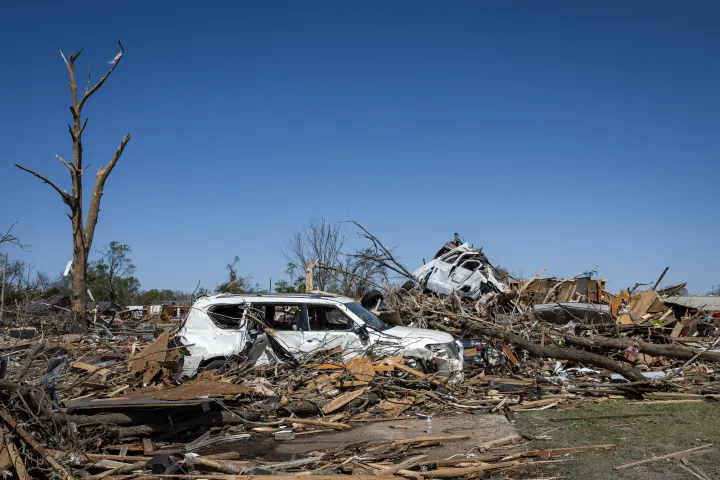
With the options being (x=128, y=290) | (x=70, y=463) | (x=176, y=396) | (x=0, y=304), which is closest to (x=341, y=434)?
(x=176, y=396)

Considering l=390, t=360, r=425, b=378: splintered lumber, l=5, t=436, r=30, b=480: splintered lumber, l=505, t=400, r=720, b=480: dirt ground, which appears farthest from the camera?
l=390, t=360, r=425, b=378: splintered lumber

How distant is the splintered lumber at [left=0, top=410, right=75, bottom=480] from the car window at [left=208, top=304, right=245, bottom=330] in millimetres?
4642

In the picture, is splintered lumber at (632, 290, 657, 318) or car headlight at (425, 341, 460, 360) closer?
car headlight at (425, 341, 460, 360)

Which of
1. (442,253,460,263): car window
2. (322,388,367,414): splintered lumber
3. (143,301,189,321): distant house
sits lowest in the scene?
(322,388,367,414): splintered lumber

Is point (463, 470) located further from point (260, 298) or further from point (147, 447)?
point (260, 298)

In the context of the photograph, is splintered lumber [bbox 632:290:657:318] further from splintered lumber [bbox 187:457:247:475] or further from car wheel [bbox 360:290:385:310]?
splintered lumber [bbox 187:457:247:475]

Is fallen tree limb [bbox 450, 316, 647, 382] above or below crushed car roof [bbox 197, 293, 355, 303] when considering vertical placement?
below

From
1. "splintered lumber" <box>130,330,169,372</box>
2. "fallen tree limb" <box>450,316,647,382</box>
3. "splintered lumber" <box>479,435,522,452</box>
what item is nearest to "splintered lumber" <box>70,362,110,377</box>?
"splintered lumber" <box>130,330,169,372</box>

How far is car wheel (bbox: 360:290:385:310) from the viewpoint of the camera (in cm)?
1524

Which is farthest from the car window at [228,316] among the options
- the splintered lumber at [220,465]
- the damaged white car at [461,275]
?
the damaged white car at [461,275]

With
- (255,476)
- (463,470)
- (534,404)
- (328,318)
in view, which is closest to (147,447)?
(255,476)

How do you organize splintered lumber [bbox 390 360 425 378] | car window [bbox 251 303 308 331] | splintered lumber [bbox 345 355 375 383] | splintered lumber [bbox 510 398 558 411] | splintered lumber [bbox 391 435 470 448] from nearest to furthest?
splintered lumber [bbox 391 435 470 448] → splintered lumber [bbox 510 398 558 411] → splintered lumber [bbox 345 355 375 383] → splintered lumber [bbox 390 360 425 378] → car window [bbox 251 303 308 331]

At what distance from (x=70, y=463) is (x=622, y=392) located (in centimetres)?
771

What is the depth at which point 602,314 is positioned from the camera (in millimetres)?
13969
